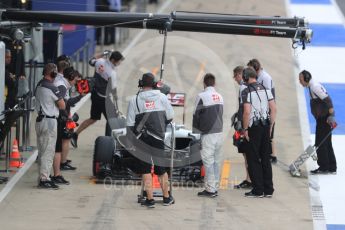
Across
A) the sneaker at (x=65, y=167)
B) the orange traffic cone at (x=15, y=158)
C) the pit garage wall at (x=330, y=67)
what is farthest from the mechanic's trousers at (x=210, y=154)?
the orange traffic cone at (x=15, y=158)

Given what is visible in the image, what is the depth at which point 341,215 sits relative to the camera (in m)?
13.5

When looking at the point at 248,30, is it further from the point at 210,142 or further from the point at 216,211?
the point at 216,211

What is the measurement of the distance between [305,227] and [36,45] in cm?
1012

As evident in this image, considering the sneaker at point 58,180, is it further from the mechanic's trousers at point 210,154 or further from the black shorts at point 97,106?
the black shorts at point 97,106

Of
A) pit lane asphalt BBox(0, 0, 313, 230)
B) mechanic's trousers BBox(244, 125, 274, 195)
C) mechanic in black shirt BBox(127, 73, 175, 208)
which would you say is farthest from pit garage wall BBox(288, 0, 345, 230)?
mechanic in black shirt BBox(127, 73, 175, 208)

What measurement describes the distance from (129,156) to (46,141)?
1209mm

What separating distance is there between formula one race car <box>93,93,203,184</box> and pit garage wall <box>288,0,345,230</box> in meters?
1.97

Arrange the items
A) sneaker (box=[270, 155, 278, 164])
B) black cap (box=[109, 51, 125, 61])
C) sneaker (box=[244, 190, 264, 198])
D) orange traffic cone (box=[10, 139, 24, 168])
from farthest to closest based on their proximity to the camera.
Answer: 1. black cap (box=[109, 51, 125, 61])
2. sneaker (box=[270, 155, 278, 164])
3. orange traffic cone (box=[10, 139, 24, 168])
4. sneaker (box=[244, 190, 264, 198])

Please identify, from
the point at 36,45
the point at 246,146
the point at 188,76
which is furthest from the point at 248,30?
the point at 188,76

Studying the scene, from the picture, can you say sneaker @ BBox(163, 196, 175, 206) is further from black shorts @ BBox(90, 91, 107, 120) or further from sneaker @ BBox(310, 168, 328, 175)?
black shorts @ BBox(90, 91, 107, 120)

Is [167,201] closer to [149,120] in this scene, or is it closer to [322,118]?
[149,120]

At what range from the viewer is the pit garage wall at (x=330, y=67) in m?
14.3

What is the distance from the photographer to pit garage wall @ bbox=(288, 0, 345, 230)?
562 inches

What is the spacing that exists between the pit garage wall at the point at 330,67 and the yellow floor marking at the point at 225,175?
134cm
